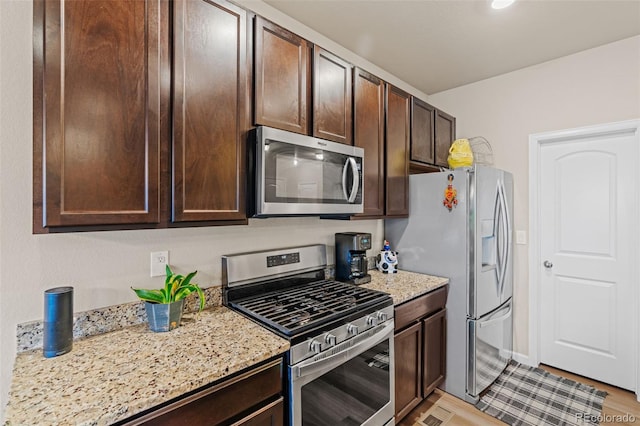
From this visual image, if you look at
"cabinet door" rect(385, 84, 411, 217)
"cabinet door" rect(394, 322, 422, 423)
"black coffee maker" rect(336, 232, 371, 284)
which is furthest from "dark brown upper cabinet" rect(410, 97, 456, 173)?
"cabinet door" rect(394, 322, 422, 423)

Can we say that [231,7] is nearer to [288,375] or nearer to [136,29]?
[136,29]

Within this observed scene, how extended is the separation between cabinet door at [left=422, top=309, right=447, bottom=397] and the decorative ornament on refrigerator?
81 cm

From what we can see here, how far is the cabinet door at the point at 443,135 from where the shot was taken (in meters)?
2.97

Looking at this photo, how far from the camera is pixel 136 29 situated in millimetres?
1161

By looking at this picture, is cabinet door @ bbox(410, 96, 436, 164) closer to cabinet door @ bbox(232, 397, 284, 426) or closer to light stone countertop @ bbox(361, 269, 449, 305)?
light stone countertop @ bbox(361, 269, 449, 305)

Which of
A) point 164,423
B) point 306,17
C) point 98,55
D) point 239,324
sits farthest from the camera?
point 306,17

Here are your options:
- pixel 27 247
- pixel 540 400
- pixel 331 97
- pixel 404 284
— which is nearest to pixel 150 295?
pixel 27 247

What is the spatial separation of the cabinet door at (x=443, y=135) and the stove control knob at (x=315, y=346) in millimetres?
2207

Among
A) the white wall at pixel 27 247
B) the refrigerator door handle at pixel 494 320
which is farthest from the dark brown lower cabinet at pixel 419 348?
the white wall at pixel 27 247

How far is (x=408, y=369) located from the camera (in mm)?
2002

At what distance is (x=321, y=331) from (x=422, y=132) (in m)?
2.07

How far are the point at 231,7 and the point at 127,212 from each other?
1.05 meters

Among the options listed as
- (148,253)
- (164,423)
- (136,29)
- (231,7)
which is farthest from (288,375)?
(231,7)

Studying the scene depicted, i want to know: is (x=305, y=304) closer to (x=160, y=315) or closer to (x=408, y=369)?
(x=160, y=315)
